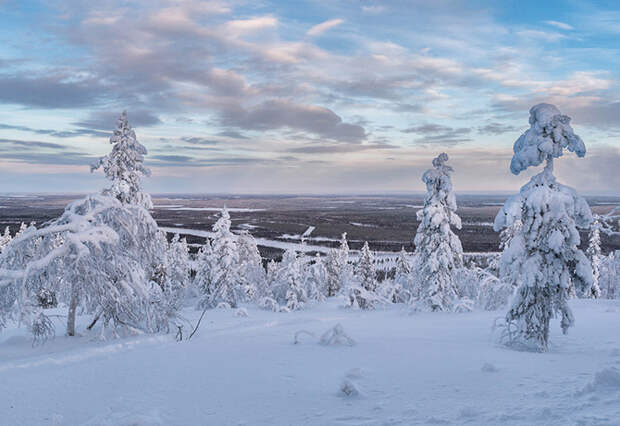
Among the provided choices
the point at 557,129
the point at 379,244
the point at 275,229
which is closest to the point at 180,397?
the point at 557,129

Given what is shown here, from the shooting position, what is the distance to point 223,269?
114 ft

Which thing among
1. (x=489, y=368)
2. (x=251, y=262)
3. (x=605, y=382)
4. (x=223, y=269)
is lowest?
(x=251, y=262)

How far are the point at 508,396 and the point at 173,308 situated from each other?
39.8ft

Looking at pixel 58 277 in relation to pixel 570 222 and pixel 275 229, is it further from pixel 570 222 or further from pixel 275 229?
pixel 275 229

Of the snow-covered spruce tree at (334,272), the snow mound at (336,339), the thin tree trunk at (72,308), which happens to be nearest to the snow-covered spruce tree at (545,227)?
the snow mound at (336,339)

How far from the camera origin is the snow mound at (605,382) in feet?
19.4

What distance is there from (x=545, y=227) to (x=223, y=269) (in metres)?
27.9

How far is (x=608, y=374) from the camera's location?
19.8ft

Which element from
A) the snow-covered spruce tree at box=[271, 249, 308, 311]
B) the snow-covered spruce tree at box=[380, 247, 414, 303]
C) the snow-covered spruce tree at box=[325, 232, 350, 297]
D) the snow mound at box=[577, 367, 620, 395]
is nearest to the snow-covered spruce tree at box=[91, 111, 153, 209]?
the snow-covered spruce tree at box=[271, 249, 308, 311]

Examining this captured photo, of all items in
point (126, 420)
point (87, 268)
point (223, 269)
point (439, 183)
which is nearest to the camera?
point (126, 420)

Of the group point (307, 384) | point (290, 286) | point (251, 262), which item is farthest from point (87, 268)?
point (251, 262)

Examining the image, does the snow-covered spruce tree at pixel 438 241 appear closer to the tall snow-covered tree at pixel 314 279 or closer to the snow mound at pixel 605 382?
the snow mound at pixel 605 382

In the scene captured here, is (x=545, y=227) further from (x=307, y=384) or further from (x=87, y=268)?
(x=87, y=268)

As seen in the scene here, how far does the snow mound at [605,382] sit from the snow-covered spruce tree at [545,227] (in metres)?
5.07
